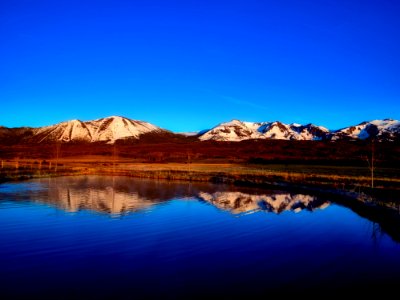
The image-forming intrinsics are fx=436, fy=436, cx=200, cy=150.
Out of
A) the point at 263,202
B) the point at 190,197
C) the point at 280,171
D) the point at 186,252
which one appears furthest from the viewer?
the point at 280,171

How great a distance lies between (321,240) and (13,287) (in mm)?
10184

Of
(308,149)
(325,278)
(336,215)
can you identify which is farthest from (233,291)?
(308,149)

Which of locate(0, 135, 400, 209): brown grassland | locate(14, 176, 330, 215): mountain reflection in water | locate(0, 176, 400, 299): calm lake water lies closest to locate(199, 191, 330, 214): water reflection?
locate(14, 176, 330, 215): mountain reflection in water

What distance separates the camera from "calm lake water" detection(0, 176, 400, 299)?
970cm

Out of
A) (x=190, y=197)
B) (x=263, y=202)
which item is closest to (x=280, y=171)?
(x=190, y=197)

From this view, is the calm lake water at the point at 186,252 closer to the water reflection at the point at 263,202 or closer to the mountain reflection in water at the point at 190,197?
the mountain reflection in water at the point at 190,197

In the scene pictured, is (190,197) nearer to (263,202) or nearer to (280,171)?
(263,202)

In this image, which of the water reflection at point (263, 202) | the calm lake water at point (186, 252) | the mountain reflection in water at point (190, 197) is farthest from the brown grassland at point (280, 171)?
the calm lake water at point (186, 252)

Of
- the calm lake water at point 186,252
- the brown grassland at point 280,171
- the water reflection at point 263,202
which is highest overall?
the brown grassland at point 280,171

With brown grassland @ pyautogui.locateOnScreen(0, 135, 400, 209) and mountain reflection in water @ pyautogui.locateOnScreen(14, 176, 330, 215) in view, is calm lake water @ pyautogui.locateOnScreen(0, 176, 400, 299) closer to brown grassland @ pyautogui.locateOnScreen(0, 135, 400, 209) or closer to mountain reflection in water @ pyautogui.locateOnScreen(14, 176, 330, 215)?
mountain reflection in water @ pyautogui.locateOnScreen(14, 176, 330, 215)

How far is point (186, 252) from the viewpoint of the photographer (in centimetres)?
1288

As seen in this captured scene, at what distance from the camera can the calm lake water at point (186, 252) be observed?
9695 mm

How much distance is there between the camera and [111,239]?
14586 mm

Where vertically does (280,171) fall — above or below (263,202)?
above
